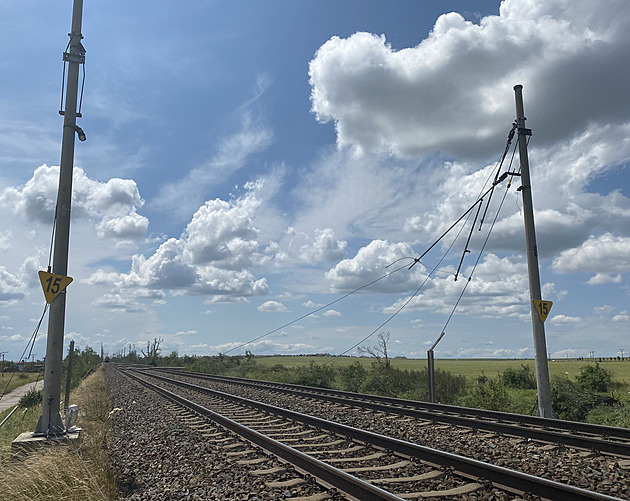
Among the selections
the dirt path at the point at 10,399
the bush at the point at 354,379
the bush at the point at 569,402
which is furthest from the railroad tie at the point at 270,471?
the dirt path at the point at 10,399

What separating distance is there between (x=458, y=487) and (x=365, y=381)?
21.6 metres

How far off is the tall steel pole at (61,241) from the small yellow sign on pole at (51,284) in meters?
0.18

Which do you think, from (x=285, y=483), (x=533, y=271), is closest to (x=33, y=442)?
(x=285, y=483)

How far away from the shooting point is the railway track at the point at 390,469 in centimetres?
634

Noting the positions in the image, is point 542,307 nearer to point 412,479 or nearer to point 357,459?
point 357,459

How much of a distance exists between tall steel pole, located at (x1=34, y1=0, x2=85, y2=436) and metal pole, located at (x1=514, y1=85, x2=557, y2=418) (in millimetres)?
11375

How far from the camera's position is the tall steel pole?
386 inches

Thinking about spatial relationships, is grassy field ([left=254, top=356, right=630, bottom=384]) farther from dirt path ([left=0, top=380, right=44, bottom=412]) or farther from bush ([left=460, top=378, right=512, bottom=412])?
dirt path ([left=0, top=380, right=44, bottom=412])

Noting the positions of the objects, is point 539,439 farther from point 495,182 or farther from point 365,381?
point 365,381

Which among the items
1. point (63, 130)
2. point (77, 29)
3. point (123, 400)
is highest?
point (77, 29)

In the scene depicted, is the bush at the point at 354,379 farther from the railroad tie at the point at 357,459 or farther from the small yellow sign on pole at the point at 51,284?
the small yellow sign on pole at the point at 51,284

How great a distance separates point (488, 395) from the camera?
1642 centimetres

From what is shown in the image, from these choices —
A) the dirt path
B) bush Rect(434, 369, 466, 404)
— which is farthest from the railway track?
the dirt path

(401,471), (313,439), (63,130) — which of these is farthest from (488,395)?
(63,130)
